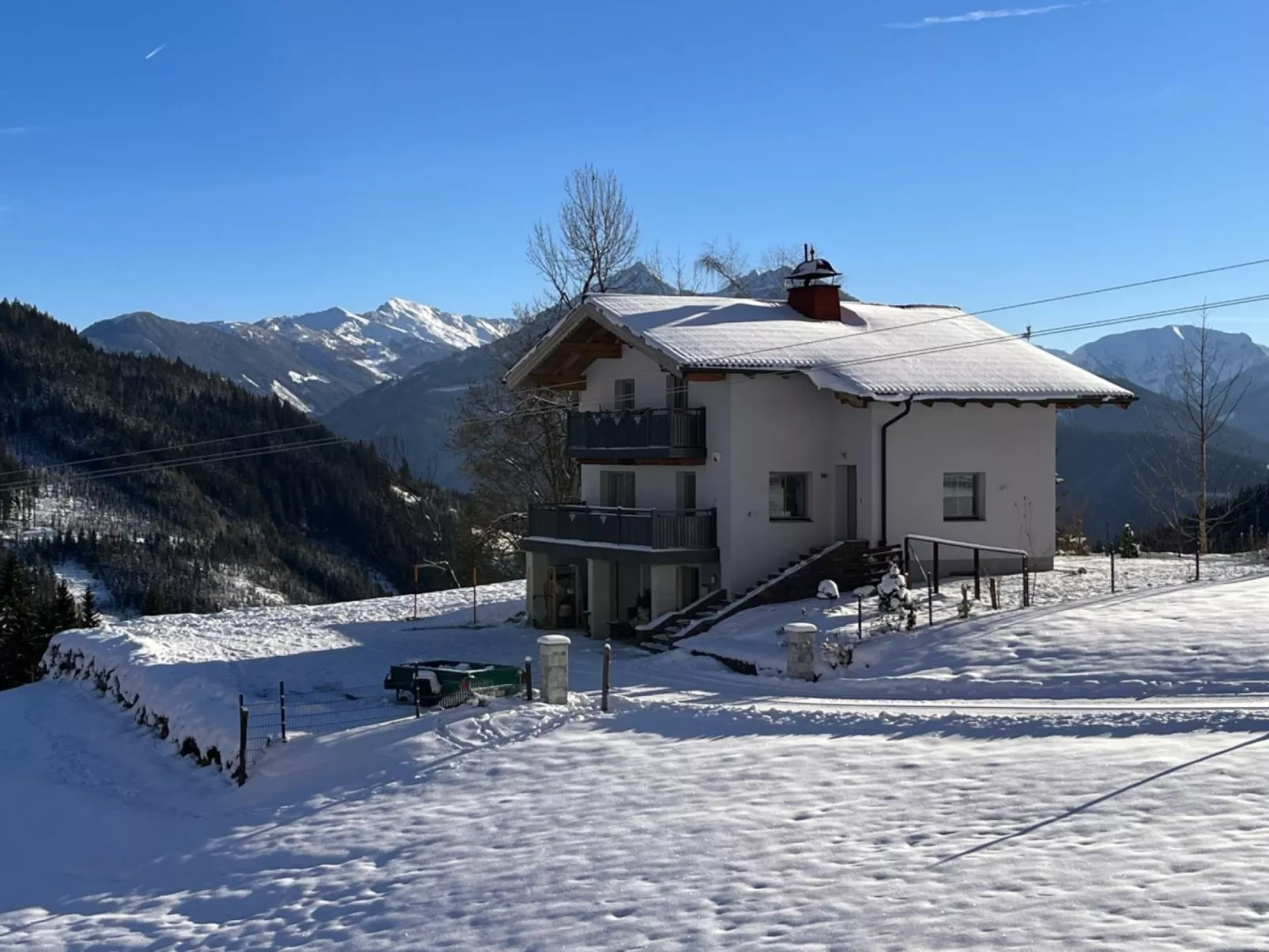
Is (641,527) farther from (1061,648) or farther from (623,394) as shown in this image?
(1061,648)

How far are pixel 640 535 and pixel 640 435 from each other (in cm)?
293

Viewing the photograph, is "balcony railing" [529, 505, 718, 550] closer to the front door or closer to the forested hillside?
the front door

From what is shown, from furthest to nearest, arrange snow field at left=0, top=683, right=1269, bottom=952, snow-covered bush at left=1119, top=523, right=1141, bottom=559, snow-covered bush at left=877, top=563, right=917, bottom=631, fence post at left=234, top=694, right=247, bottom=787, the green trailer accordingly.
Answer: snow-covered bush at left=1119, top=523, right=1141, bottom=559, snow-covered bush at left=877, top=563, right=917, bottom=631, the green trailer, fence post at left=234, top=694, right=247, bottom=787, snow field at left=0, top=683, right=1269, bottom=952

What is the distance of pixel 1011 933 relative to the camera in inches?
393

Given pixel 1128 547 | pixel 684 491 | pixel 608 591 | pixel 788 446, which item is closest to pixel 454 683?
pixel 608 591

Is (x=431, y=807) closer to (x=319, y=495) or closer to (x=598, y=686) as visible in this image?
(x=598, y=686)

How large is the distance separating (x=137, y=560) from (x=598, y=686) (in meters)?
166

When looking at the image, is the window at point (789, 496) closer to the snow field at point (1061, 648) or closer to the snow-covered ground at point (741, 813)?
the snow field at point (1061, 648)

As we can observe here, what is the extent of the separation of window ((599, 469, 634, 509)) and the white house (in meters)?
0.69

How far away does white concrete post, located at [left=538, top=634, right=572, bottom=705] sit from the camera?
68.0ft

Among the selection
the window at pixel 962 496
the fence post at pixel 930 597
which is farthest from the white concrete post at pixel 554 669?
the window at pixel 962 496

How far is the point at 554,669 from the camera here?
2084 cm

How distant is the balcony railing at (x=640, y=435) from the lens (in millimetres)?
30531

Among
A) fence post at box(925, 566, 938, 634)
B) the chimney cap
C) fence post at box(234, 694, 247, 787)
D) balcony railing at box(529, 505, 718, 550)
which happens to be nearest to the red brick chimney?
the chimney cap
